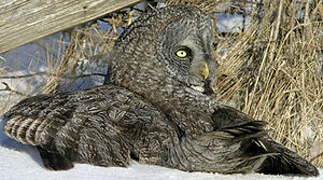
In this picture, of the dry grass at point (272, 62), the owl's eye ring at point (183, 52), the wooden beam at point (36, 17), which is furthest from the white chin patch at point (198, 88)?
the wooden beam at point (36, 17)

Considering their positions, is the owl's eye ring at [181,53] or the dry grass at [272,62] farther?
the dry grass at [272,62]

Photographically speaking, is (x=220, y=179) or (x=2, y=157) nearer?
(x=220, y=179)

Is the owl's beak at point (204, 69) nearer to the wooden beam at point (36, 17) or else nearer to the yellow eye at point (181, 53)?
the yellow eye at point (181, 53)

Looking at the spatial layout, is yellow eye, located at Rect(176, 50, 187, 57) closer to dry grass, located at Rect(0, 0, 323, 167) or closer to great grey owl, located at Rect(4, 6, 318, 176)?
great grey owl, located at Rect(4, 6, 318, 176)

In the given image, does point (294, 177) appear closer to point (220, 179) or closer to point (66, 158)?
point (220, 179)

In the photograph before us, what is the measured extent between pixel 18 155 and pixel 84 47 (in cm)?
130

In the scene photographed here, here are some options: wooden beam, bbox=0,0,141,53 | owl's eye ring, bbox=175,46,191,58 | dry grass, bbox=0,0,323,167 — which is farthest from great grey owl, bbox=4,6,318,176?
dry grass, bbox=0,0,323,167

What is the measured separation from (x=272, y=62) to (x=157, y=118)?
132 centimetres

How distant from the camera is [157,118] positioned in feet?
5.92

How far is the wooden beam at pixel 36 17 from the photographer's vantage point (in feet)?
7.83

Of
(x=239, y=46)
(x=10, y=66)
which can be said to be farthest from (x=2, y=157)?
(x=239, y=46)

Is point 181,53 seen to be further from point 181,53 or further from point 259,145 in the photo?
point 259,145

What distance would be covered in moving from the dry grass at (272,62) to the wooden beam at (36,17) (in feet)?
Result: 1.11

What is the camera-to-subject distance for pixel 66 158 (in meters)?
1.67
